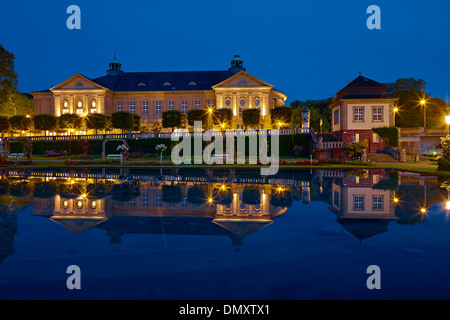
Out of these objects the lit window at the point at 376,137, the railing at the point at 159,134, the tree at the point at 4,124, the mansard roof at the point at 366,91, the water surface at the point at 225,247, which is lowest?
the water surface at the point at 225,247

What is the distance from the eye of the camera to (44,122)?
50.2 m

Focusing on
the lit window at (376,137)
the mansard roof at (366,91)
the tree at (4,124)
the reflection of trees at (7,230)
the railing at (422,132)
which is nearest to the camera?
the reflection of trees at (7,230)

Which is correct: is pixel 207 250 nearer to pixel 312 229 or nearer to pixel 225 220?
pixel 225 220

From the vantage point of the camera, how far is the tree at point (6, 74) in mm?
49812

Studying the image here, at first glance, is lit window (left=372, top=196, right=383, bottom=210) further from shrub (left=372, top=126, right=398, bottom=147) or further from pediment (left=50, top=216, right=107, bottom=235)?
shrub (left=372, top=126, right=398, bottom=147)

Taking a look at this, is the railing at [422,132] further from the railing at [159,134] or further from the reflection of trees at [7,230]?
the reflection of trees at [7,230]

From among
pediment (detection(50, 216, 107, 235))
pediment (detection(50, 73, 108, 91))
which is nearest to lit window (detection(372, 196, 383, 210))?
pediment (detection(50, 216, 107, 235))

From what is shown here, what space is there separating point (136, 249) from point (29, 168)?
27151mm

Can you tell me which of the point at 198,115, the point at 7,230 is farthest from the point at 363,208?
the point at 198,115

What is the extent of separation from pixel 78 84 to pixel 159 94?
14.5 metres

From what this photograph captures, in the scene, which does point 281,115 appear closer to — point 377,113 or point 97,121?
point 377,113

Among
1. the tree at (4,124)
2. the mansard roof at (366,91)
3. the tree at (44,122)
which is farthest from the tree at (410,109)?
the tree at (4,124)

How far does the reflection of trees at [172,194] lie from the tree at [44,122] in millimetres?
43930
